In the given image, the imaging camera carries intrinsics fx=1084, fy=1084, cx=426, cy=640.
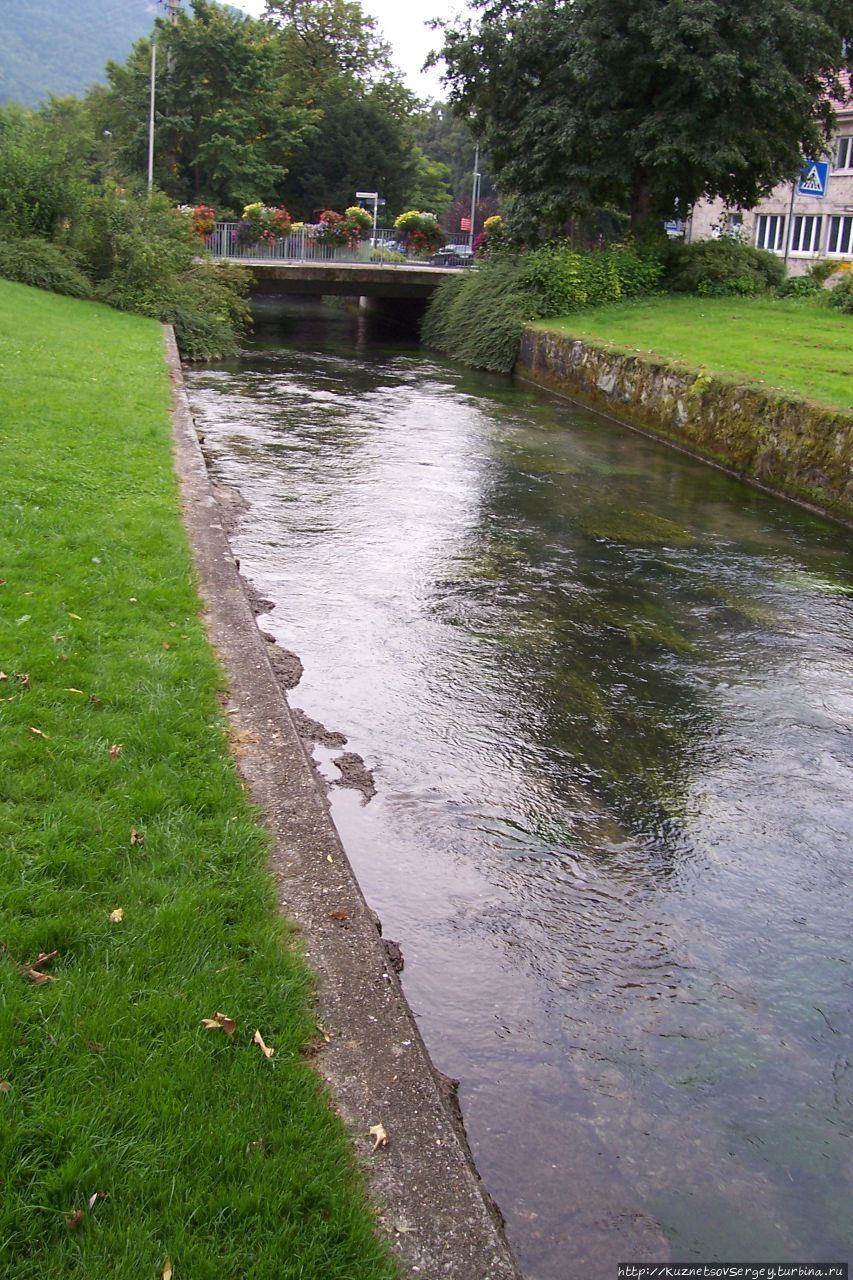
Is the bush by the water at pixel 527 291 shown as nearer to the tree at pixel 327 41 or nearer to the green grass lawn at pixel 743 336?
the green grass lawn at pixel 743 336

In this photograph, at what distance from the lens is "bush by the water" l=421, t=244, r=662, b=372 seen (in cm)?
2741

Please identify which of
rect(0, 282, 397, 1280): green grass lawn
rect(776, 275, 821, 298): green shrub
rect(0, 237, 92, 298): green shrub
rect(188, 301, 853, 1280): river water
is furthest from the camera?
rect(776, 275, 821, 298): green shrub

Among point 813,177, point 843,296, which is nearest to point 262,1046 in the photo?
point 843,296

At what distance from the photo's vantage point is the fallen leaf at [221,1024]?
10.7 feet

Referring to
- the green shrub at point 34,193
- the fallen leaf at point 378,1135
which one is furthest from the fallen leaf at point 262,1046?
the green shrub at point 34,193

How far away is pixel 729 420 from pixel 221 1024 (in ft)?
46.6

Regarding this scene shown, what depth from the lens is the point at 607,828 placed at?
5.68m

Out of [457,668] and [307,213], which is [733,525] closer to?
[457,668]

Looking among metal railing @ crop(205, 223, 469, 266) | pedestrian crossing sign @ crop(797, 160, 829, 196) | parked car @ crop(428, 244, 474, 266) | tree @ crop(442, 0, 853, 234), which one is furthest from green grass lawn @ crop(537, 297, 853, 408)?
parked car @ crop(428, 244, 474, 266)

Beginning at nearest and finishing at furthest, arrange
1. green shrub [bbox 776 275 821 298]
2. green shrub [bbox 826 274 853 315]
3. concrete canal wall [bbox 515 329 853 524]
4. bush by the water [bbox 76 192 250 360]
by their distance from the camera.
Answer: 1. concrete canal wall [bbox 515 329 853 524]
2. green shrub [bbox 826 274 853 315]
3. bush by the water [bbox 76 192 250 360]
4. green shrub [bbox 776 275 821 298]

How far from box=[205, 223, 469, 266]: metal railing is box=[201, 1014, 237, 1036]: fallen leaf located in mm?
34138

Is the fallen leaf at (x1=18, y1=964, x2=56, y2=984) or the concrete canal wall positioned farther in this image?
the concrete canal wall

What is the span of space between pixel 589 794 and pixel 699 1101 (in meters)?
2.30

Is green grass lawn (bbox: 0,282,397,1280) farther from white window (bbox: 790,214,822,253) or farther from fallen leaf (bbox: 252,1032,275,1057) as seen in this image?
white window (bbox: 790,214,822,253)
